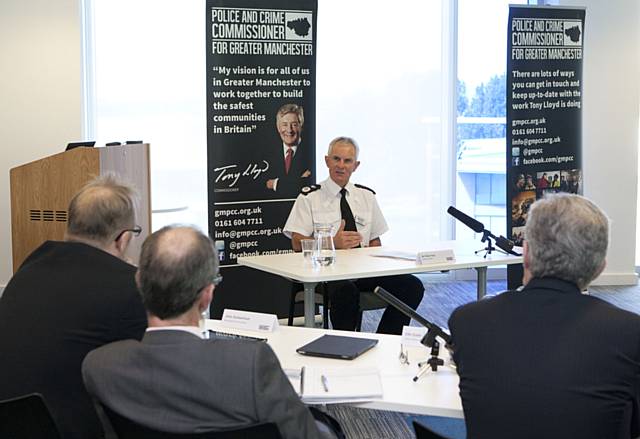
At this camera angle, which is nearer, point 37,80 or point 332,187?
point 332,187

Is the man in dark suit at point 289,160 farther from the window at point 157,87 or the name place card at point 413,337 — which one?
the name place card at point 413,337

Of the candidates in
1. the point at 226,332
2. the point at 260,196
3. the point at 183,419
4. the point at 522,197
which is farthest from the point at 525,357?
the point at 522,197

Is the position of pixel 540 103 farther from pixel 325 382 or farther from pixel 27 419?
pixel 27 419

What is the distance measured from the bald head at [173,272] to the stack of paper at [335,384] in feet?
1.71

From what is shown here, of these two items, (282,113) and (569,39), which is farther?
(569,39)

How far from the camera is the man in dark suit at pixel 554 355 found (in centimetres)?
205

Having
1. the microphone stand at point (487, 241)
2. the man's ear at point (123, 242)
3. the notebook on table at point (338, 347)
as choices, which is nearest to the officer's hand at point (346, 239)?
the microphone stand at point (487, 241)

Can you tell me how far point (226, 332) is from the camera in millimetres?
3086

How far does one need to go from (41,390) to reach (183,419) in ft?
2.33

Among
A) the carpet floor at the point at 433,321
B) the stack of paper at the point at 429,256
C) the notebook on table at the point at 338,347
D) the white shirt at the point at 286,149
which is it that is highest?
the white shirt at the point at 286,149

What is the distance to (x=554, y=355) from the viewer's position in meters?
2.06

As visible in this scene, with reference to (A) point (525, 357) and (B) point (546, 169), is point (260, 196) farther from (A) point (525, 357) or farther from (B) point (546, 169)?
(A) point (525, 357)

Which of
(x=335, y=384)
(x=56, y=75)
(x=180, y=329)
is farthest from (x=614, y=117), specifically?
(x=180, y=329)

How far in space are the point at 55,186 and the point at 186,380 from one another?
3.44 metres
